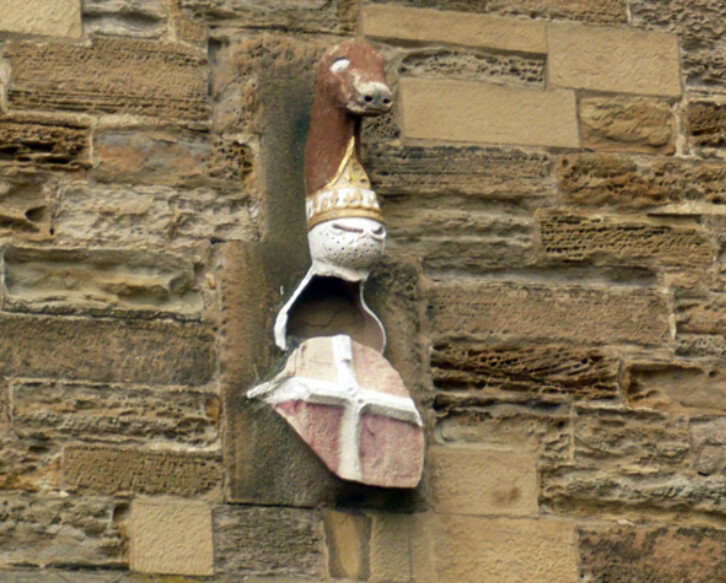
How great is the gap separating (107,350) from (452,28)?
1262 mm

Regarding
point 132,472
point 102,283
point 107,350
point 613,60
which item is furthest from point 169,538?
point 613,60

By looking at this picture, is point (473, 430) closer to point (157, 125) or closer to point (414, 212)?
point (414, 212)

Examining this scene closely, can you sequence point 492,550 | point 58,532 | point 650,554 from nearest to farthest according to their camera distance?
point 58,532
point 492,550
point 650,554

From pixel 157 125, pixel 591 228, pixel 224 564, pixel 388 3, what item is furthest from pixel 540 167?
pixel 224 564

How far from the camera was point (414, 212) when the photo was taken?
17.8ft

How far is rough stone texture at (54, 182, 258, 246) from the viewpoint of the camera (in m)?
5.18

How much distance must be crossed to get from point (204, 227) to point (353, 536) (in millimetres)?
825

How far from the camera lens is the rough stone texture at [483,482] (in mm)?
5164

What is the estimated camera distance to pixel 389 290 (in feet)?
17.4

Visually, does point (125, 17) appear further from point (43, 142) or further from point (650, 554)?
point (650, 554)

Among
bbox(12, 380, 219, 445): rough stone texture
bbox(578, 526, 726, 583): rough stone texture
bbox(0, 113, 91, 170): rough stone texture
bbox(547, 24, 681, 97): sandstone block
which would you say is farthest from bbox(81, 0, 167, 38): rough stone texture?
bbox(578, 526, 726, 583): rough stone texture

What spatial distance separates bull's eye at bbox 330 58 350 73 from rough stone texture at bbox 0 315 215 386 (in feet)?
2.23

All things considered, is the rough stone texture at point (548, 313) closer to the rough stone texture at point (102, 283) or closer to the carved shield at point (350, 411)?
the carved shield at point (350, 411)

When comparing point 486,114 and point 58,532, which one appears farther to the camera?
point 486,114
